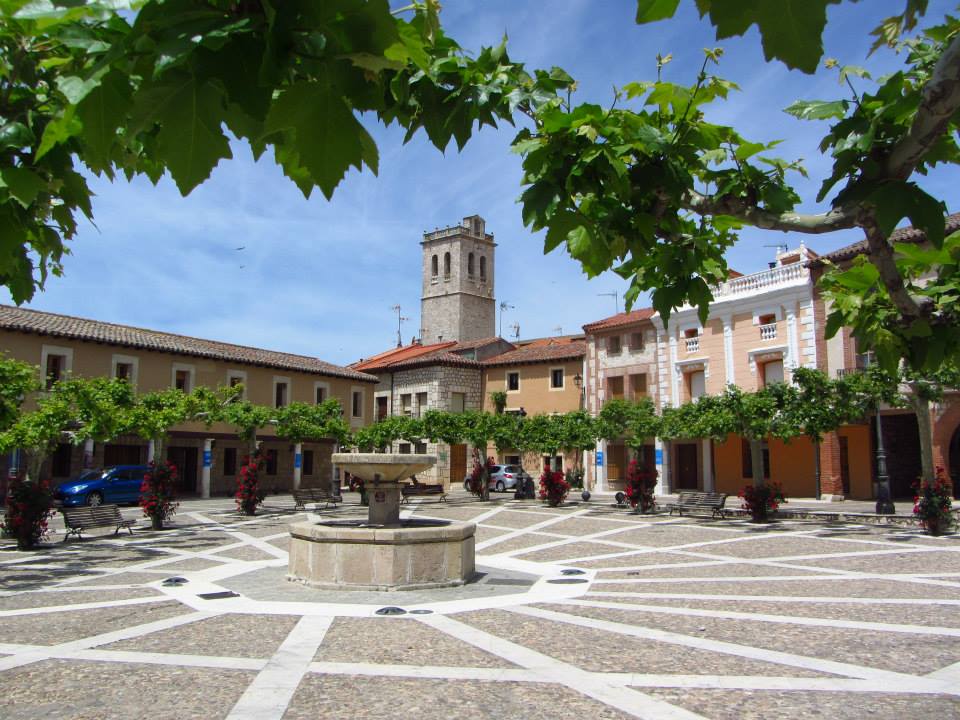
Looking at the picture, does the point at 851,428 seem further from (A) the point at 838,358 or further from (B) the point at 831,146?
(B) the point at 831,146

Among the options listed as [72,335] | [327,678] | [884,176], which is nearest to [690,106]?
[884,176]

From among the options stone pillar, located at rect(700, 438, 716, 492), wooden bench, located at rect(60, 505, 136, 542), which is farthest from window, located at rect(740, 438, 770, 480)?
wooden bench, located at rect(60, 505, 136, 542)

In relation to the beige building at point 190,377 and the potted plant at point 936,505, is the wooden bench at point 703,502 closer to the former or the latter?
the potted plant at point 936,505

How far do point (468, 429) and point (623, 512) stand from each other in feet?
25.7

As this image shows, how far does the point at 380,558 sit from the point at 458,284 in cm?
5753

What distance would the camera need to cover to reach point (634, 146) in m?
2.51

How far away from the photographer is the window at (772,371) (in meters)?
28.7

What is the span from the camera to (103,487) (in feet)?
79.5

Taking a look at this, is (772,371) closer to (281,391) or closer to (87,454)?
(281,391)

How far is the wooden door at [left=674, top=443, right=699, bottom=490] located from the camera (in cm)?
3234

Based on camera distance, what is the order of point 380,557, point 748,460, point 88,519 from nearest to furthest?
1. point 380,557
2. point 88,519
3. point 748,460

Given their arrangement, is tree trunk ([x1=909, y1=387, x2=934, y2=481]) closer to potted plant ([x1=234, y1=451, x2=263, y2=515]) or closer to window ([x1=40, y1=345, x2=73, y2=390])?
potted plant ([x1=234, y1=451, x2=263, y2=515])

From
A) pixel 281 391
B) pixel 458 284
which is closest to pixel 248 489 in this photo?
pixel 281 391

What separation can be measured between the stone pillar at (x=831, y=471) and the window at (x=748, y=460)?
2.81 meters
